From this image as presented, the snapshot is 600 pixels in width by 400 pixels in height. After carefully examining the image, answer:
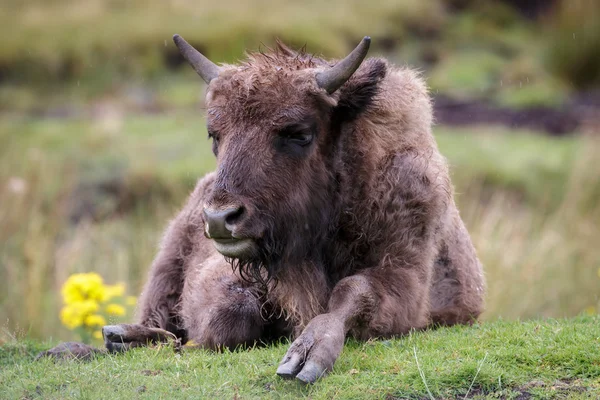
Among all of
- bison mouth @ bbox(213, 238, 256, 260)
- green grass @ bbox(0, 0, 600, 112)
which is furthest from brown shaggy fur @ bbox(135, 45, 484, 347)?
green grass @ bbox(0, 0, 600, 112)

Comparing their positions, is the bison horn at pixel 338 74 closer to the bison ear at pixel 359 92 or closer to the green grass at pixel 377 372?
the bison ear at pixel 359 92

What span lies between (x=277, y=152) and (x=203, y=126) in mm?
12783

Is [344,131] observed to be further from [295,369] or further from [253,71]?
[295,369]

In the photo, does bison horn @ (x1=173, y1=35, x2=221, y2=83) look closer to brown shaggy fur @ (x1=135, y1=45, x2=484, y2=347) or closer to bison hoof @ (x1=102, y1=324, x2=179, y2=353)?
brown shaggy fur @ (x1=135, y1=45, x2=484, y2=347)

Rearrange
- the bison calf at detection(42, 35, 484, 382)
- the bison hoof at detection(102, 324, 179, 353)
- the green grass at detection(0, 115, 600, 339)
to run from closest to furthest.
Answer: the bison calf at detection(42, 35, 484, 382), the bison hoof at detection(102, 324, 179, 353), the green grass at detection(0, 115, 600, 339)

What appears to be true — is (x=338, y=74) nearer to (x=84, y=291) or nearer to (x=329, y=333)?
(x=329, y=333)

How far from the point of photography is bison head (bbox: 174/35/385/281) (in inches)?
239

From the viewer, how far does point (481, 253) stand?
485 inches

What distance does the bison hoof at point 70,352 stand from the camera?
6.68 meters

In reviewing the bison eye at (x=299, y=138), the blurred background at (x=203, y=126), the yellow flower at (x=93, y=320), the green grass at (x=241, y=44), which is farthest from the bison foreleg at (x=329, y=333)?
Answer: the green grass at (x=241, y=44)

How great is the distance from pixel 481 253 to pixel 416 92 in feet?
17.6

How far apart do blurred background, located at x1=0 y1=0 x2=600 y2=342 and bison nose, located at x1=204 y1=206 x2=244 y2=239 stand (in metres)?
1.91

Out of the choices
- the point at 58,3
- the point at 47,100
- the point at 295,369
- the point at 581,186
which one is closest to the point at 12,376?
the point at 295,369

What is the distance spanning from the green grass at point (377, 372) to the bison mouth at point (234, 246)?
716 millimetres
